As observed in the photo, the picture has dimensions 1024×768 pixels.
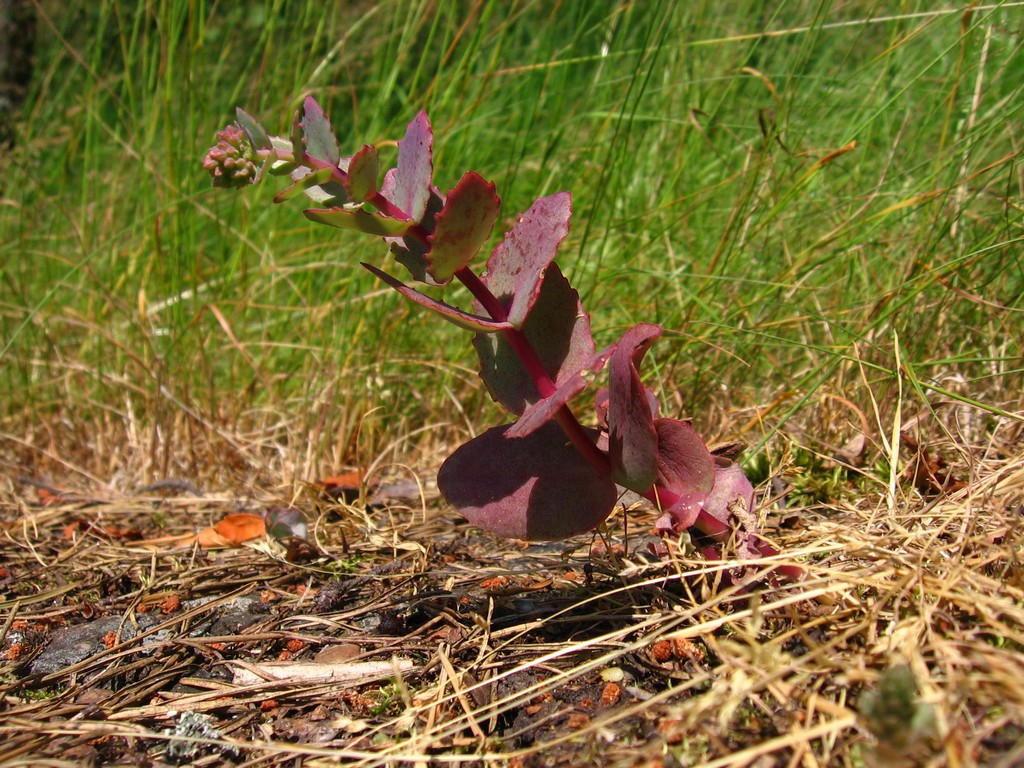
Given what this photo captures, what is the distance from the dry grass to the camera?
0.82 metres

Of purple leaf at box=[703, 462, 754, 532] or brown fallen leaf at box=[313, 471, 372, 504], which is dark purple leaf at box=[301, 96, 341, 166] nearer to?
purple leaf at box=[703, 462, 754, 532]

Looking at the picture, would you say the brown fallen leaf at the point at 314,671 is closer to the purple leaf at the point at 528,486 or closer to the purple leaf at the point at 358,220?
the purple leaf at the point at 528,486

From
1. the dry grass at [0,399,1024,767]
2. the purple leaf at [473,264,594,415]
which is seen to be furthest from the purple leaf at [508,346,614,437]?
the dry grass at [0,399,1024,767]

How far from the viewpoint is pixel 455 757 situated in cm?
89

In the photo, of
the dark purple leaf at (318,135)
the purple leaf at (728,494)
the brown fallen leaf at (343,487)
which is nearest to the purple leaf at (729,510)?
the purple leaf at (728,494)

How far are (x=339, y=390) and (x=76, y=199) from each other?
1853 mm

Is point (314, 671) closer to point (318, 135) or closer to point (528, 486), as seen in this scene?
point (528, 486)

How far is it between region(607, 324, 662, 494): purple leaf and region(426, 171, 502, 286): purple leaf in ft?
0.69

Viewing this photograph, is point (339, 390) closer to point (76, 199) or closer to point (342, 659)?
point (342, 659)

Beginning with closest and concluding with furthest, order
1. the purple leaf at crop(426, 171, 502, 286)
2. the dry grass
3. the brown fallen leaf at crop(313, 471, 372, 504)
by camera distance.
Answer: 1. the dry grass
2. the purple leaf at crop(426, 171, 502, 286)
3. the brown fallen leaf at crop(313, 471, 372, 504)

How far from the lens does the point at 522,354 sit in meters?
1.06

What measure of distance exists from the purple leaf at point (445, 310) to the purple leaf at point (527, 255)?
4 cm

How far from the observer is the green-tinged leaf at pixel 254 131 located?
1.00 metres

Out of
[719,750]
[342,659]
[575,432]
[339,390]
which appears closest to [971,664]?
[719,750]
